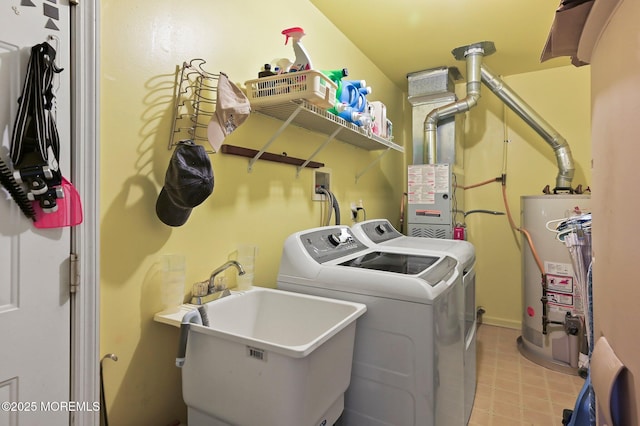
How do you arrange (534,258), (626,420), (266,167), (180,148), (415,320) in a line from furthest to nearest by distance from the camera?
(534,258)
(266,167)
(415,320)
(180,148)
(626,420)

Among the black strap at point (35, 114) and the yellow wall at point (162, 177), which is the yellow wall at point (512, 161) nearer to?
the yellow wall at point (162, 177)

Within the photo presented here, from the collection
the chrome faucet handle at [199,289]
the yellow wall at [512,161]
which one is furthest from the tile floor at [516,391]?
the chrome faucet handle at [199,289]

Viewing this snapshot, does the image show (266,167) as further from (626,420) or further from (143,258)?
(626,420)

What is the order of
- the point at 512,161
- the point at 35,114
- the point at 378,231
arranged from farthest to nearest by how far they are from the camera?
the point at 512,161 → the point at 378,231 → the point at 35,114

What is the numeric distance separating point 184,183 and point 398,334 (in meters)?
1.00

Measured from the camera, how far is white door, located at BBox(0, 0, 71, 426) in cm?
86

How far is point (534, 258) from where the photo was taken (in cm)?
287

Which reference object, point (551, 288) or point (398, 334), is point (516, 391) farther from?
point (398, 334)

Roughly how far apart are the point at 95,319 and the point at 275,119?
129cm

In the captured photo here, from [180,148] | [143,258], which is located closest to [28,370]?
[143,258]

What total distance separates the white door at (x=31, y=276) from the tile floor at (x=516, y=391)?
85.4 inches

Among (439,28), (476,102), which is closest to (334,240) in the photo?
(439,28)

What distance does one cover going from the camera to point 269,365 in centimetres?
99

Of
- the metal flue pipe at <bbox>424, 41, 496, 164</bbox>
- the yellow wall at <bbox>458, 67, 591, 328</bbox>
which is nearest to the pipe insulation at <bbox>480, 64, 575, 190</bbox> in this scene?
the metal flue pipe at <bbox>424, 41, 496, 164</bbox>
